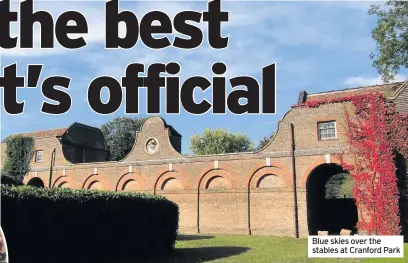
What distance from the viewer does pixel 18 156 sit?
1560 inches

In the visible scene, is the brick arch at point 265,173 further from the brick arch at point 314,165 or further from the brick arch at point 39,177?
the brick arch at point 39,177

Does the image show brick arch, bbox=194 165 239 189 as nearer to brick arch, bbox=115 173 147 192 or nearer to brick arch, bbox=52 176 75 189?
brick arch, bbox=115 173 147 192

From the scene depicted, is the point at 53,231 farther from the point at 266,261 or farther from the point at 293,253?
the point at 293,253

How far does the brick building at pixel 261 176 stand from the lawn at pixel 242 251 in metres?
3.42

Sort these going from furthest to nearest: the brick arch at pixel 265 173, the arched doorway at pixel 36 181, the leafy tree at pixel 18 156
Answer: the arched doorway at pixel 36 181 < the leafy tree at pixel 18 156 < the brick arch at pixel 265 173

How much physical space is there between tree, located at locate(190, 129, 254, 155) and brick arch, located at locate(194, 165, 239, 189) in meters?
32.3

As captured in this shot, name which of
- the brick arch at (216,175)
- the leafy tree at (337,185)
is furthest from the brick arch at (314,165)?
the leafy tree at (337,185)

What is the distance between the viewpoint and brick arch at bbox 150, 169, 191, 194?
1226 inches

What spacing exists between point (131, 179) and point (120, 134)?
32.0 m

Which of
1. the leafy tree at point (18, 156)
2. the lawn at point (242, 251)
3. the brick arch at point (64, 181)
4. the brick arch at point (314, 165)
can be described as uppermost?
the leafy tree at point (18, 156)

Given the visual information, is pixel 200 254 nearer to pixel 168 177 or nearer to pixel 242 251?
pixel 242 251

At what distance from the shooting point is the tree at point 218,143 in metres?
63.7

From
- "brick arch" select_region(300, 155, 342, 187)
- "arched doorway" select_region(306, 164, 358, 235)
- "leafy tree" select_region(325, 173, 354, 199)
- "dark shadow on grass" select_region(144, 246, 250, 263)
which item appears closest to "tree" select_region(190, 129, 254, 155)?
"leafy tree" select_region(325, 173, 354, 199)

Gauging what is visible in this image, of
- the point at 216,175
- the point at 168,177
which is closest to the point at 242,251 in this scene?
the point at 216,175
